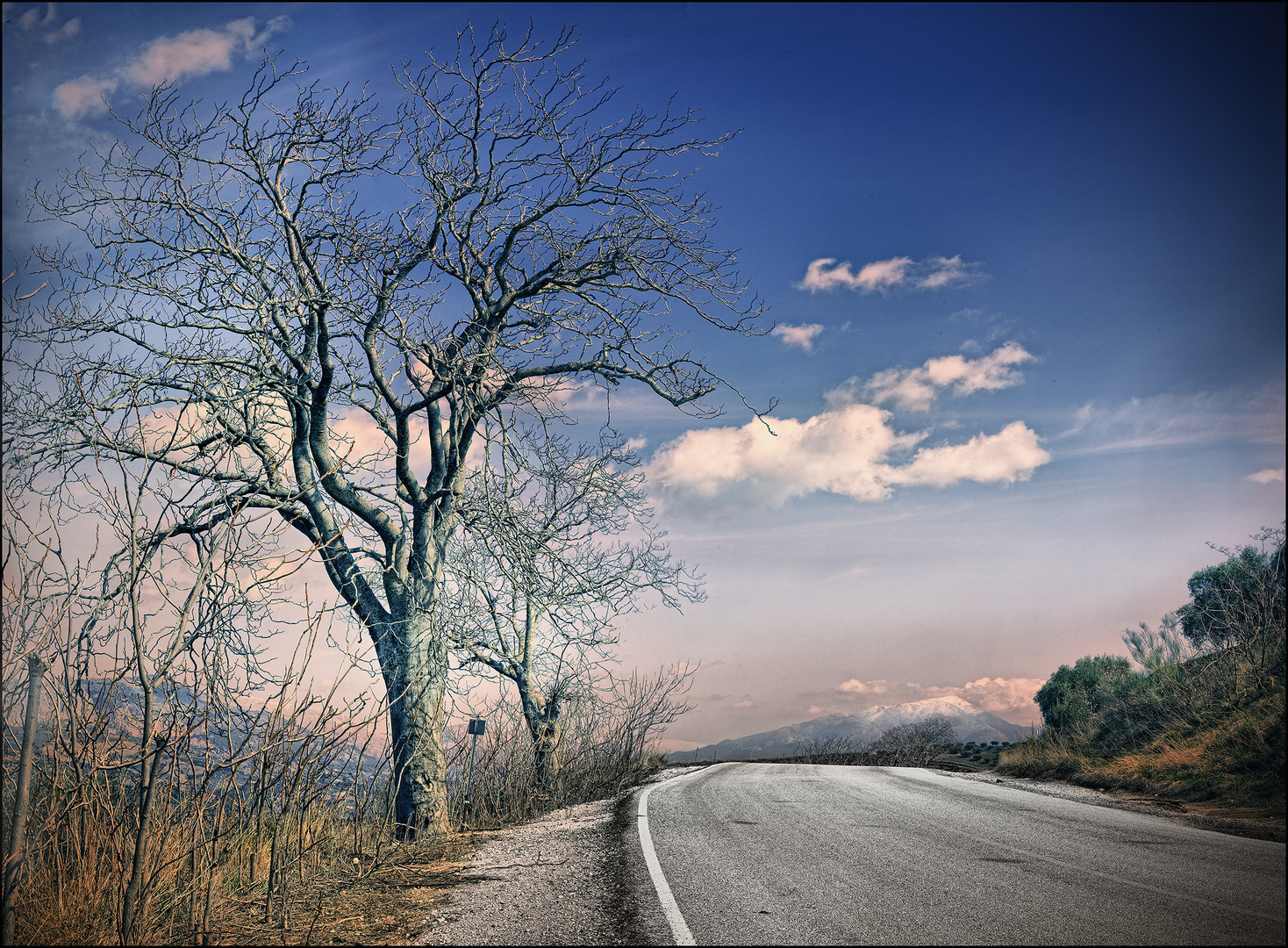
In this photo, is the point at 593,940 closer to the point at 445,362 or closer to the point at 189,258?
the point at 445,362

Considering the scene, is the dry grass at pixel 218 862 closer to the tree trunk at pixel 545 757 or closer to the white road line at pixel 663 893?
the white road line at pixel 663 893

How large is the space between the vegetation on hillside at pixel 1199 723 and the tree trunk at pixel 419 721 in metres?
10.9

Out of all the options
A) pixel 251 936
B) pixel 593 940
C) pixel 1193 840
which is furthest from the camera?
pixel 1193 840

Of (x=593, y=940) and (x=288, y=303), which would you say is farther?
(x=288, y=303)

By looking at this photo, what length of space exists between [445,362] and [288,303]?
2206mm

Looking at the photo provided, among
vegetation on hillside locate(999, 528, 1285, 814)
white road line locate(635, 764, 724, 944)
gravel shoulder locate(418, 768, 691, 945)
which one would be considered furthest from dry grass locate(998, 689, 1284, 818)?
gravel shoulder locate(418, 768, 691, 945)

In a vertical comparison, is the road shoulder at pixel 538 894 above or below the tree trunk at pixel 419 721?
below

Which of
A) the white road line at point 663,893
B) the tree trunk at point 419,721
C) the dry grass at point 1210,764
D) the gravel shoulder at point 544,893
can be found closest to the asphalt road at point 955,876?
the white road line at point 663,893

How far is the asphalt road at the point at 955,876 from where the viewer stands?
484 cm

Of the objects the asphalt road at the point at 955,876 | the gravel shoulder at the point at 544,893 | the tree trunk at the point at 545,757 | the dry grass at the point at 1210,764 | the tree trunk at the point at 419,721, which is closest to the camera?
the asphalt road at the point at 955,876

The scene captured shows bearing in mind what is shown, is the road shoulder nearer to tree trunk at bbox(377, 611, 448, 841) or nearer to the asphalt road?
the asphalt road

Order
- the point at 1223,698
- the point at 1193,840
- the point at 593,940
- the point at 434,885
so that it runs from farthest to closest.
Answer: the point at 1223,698 → the point at 1193,840 → the point at 434,885 → the point at 593,940

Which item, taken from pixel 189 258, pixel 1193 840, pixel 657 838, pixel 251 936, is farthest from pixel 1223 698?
pixel 189 258

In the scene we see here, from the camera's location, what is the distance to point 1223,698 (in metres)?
13.9
